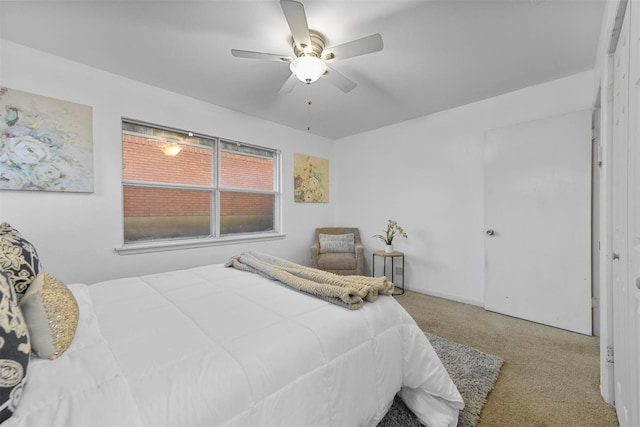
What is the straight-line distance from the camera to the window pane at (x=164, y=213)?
9.15 feet

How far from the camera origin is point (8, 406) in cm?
63

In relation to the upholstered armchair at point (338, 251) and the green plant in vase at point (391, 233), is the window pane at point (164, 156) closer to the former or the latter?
the upholstered armchair at point (338, 251)

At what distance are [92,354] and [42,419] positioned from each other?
29 centimetres

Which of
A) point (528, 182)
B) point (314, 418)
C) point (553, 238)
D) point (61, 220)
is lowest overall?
point (314, 418)

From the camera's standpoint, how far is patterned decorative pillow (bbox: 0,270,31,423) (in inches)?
24.8

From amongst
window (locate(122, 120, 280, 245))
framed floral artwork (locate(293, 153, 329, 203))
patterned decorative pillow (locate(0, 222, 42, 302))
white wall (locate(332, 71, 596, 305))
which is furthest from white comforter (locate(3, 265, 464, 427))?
framed floral artwork (locate(293, 153, 329, 203))

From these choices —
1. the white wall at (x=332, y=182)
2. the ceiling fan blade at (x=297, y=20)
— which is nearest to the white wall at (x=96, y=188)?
the white wall at (x=332, y=182)

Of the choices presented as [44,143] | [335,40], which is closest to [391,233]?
[335,40]

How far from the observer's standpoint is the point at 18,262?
1116 millimetres

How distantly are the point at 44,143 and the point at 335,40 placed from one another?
2.48 metres

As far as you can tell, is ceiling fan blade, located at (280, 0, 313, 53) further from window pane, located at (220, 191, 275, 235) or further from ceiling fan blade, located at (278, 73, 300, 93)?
window pane, located at (220, 191, 275, 235)

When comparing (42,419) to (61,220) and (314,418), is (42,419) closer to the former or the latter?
(314,418)

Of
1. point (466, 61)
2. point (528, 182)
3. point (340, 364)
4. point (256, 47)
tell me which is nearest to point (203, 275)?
point (340, 364)

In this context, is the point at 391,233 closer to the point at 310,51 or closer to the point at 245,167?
the point at 245,167
